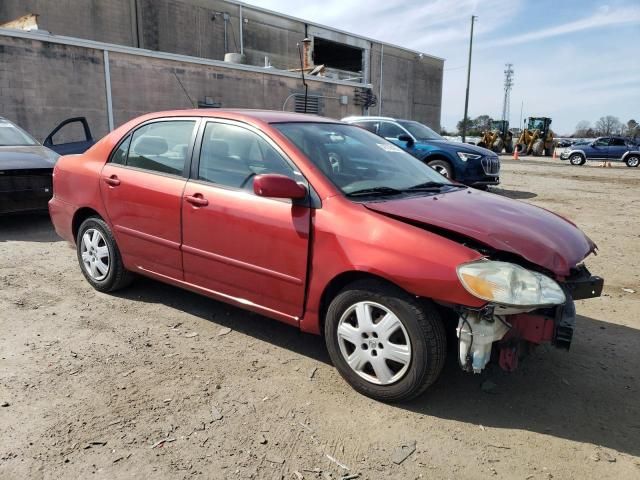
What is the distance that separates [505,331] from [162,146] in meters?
2.89

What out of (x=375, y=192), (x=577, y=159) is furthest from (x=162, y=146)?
(x=577, y=159)

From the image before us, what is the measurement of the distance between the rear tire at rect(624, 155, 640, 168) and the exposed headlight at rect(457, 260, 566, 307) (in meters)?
27.8

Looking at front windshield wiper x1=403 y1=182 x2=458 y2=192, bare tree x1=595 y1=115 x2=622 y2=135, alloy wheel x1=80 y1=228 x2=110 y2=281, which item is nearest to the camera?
front windshield wiper x1=403 y1=182 x2=458 y2=192

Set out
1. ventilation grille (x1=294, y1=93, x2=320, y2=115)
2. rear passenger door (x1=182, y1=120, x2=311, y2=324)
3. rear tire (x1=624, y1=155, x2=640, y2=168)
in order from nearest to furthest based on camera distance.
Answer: rear passenger door (x1=182, y1=120, x2=311, y2=324) → ventilation grille (x1=294, y1=93, x2=320, y2=115) → rear tire (x1=624, y1=155, x2=640, y2=168)

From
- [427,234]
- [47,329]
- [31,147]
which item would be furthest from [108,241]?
[31,147]

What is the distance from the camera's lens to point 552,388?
124 inches

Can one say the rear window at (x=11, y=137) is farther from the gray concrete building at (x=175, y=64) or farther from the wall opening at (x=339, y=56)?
the wall opening at (x=339, y=56)

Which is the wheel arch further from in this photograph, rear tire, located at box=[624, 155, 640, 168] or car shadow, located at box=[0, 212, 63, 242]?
rear tire, located at box=[624, 155, 640, 168]

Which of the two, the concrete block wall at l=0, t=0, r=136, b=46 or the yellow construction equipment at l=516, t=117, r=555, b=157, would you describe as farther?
the yellow construction equipment at l=516, t=117, r=555, b=157

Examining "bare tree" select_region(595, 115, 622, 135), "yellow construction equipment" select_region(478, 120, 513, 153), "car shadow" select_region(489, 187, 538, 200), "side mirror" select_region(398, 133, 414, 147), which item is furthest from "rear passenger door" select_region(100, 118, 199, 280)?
"bare tree" select_region(595, 115, 622, 135)

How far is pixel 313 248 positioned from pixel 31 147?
21.6 ft

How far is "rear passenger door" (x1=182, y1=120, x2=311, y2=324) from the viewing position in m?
3.18

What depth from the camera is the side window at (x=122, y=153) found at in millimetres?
4332

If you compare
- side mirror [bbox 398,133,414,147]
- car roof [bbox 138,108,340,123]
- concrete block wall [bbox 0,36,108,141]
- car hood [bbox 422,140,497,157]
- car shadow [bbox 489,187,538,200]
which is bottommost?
car shadow [bbox 489,187,538,200]
